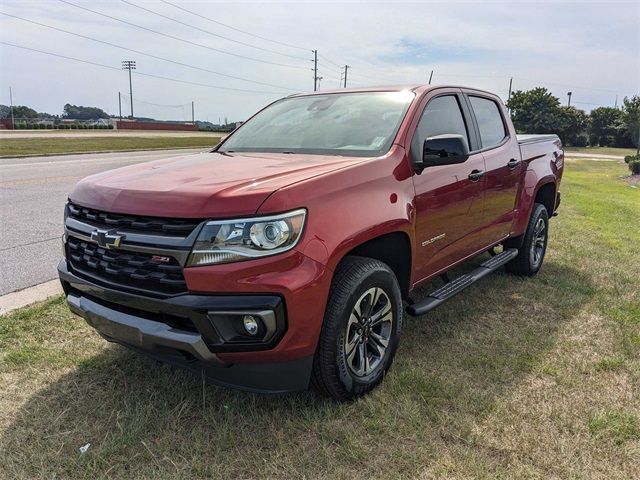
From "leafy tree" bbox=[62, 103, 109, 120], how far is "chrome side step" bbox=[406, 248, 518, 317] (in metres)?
125

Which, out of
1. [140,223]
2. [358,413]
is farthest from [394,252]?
[140,223]

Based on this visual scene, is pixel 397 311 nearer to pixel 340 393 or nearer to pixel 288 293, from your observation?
pixel 340 393

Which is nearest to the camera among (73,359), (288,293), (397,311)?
(288,293)

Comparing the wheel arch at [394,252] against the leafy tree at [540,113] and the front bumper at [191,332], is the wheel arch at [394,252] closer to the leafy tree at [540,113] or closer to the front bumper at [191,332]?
the front bumper at [191,332]

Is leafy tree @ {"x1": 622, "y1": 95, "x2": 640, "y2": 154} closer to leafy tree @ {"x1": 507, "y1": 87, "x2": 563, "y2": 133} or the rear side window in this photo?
leafy tree @ {"x1": 507, "y1": 87, "x2": 563, "y2": 133}

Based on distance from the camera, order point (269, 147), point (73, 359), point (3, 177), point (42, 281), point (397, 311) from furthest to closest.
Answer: point (3, 177) → point (42, 281) → point (269, 147) → point (73, 359) → point (397, 311)

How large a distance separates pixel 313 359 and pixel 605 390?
1890 millimetres

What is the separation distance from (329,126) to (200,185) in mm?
1463

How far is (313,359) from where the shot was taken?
108 inches

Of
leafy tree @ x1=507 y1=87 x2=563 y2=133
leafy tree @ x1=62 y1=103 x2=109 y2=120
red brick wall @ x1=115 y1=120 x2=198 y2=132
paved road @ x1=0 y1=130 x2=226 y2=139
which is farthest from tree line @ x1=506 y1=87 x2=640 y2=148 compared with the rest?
leafy tree @ x1=62 y1=103 x2=109 y2=120

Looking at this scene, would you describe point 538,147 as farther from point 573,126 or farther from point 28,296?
point 573,126

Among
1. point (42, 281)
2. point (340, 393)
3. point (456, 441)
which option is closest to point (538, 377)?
point (456, 441)

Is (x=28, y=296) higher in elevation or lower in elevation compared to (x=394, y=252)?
lower

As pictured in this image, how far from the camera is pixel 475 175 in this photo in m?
4.07
